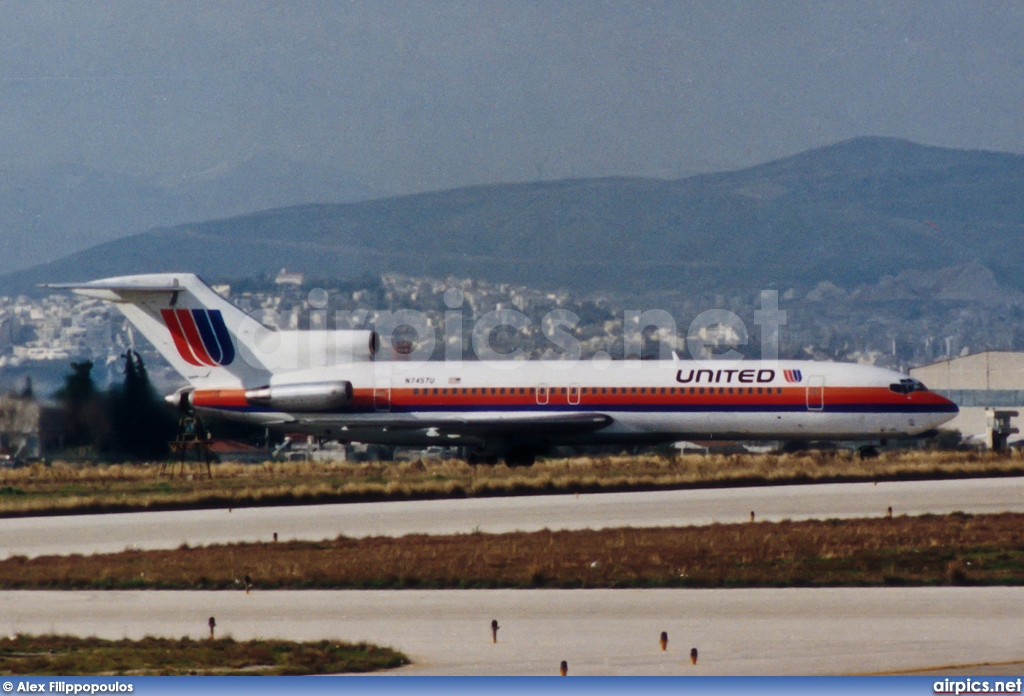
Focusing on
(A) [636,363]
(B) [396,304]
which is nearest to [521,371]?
(A) [636,363]

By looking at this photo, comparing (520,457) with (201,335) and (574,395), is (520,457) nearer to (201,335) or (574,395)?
(574,395)

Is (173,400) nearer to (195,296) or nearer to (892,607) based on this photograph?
(195,296)

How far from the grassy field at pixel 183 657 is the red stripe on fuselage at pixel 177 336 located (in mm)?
34056

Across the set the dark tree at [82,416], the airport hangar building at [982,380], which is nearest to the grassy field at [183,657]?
the dark tree at [82,416]

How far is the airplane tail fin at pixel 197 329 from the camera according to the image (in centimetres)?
5338

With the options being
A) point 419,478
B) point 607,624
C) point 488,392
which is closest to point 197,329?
point 419,478

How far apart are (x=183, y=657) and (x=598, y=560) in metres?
10.7

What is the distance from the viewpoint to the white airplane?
4925cm

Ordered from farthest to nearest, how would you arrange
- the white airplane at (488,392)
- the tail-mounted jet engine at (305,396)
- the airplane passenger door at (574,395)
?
the tail-mounted jet engine at (305,396) < the airplane passenger door at (574,395) < the white airplane at (488,392)

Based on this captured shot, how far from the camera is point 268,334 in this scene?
178 ft

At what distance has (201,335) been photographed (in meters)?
53.5

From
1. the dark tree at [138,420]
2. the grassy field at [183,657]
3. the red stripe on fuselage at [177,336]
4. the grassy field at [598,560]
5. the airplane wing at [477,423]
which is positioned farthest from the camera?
the dark tree at [138,420]

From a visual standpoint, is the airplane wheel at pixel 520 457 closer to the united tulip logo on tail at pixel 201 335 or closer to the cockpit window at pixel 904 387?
the united tulip logo on tail at pixel 201 335

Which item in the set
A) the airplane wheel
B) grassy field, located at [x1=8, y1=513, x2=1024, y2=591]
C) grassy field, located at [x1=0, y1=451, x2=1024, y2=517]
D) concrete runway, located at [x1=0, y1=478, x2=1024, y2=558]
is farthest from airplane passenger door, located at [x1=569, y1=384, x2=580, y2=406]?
grassy field, located at [x1=8, y1=513, x2=1024, y2=591]
